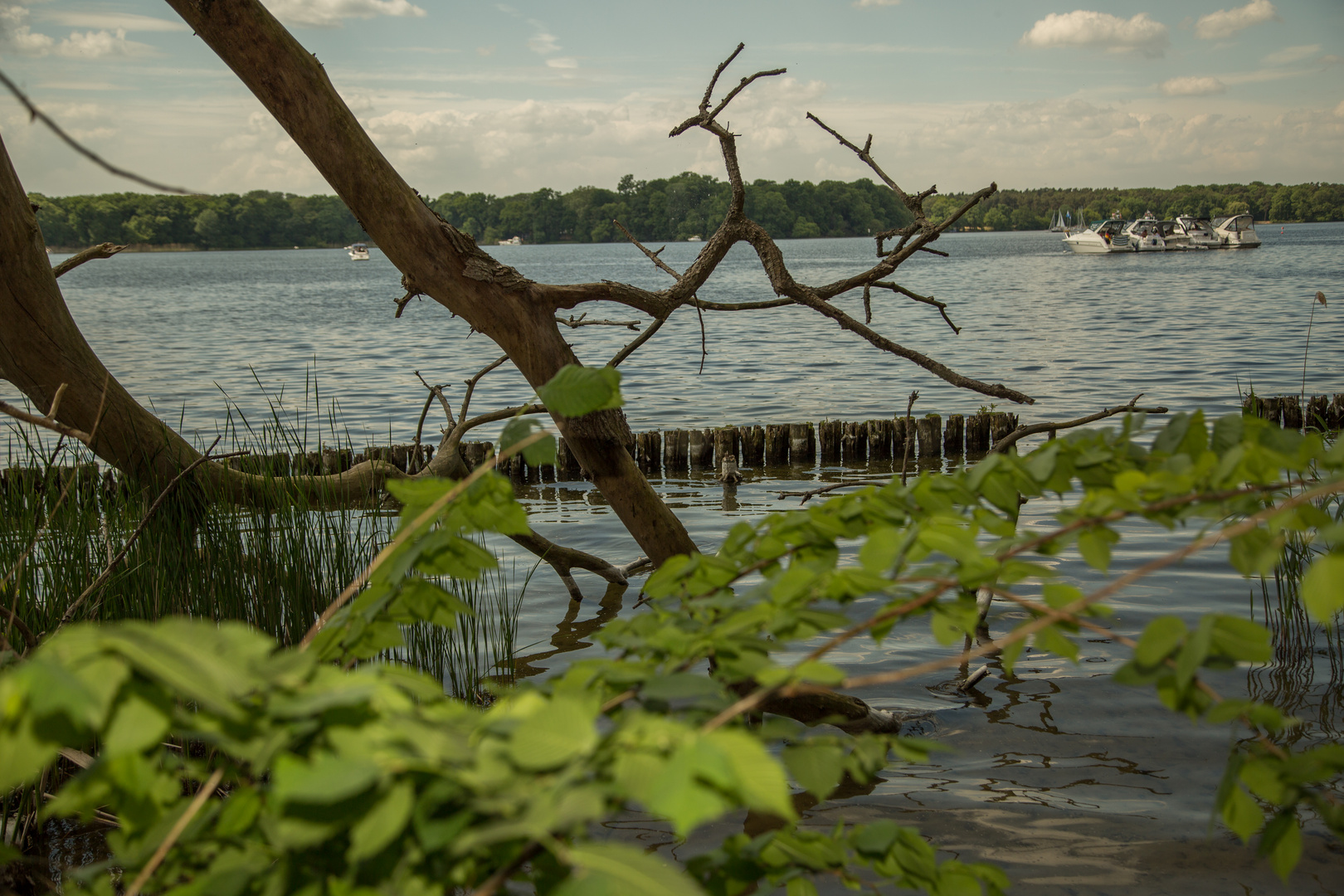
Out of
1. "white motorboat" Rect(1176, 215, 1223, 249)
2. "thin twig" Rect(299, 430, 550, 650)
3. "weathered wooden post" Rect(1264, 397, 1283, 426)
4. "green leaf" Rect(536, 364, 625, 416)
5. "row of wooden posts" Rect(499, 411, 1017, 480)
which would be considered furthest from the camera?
"white motorboat" Rect(1176, 215, 1223, 249)

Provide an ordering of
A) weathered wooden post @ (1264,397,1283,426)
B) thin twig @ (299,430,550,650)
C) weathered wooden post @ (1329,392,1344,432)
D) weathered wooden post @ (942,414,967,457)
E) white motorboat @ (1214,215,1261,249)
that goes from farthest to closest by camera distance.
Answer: white motorboat @ (1214,215,1261,249) → weathered wooden post @ (942,414,967,457) → weathered wooden post @ (1264,397,1283,426) → weathered wooden post @ (1329,392,1344,432) → thin twig @ (299,430,550,650)

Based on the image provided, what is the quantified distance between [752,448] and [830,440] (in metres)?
0.96

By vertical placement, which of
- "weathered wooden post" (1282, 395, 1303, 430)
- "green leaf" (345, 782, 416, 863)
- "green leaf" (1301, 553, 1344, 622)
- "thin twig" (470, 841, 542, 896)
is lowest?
"weathered wooden post" (1282, 395, 1303, 430)

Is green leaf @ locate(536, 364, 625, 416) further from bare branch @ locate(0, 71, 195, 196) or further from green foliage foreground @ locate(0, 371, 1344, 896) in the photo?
bare branch @ locate(0, 71, 195, 196)

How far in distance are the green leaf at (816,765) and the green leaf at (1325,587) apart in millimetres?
479

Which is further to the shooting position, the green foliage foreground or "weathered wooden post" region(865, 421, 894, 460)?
"weathered wooden post" region(865, 421, 894, 460)

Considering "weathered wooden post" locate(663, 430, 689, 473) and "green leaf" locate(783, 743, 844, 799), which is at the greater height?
"green leaf" locate(783, 743, 844, 799)

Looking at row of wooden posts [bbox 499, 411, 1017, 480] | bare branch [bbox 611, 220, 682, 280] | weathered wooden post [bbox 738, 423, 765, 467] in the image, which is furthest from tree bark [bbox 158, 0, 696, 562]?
weathered wooden post [bbox 738, 423, 765, 467]

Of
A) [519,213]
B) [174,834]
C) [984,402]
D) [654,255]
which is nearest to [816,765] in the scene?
[174,834]

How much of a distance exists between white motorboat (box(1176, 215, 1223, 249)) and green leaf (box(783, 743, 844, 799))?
7395 cm

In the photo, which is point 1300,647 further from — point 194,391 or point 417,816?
point 194,391

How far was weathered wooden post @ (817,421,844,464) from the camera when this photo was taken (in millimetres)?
10383

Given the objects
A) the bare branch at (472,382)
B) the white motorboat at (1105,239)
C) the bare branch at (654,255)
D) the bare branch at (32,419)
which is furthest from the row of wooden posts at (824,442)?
the white motorboat at (1105,239)

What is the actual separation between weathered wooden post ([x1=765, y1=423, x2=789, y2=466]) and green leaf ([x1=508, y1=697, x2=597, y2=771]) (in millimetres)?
9544
